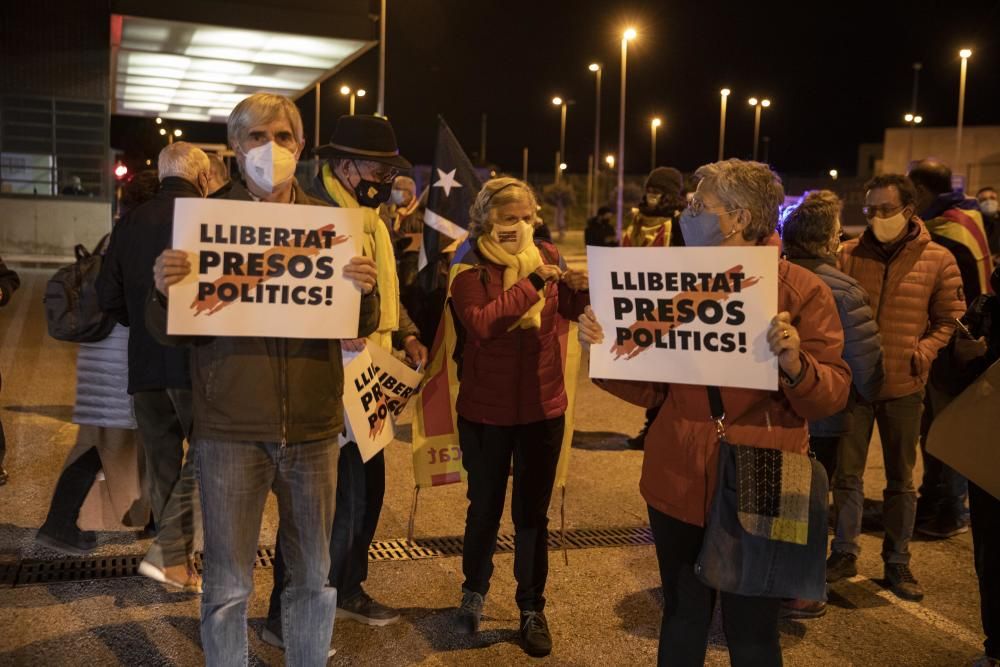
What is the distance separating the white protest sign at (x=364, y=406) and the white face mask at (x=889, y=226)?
2871mm

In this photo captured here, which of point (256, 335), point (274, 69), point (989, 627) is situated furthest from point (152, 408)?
point (274, 69)

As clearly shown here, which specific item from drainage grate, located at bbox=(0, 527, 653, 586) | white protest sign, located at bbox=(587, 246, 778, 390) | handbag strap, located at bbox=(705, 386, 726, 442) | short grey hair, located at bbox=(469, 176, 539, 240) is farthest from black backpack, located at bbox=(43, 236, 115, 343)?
handbag strap, located at bbox=(705, 386, 726, 442)

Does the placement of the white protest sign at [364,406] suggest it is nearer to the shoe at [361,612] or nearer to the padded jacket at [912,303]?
the shoe at [361,612]

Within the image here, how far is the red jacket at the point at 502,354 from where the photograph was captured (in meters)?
4.23

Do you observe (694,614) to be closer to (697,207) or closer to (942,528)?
(697,207)

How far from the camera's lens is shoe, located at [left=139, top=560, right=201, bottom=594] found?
4.66 meters

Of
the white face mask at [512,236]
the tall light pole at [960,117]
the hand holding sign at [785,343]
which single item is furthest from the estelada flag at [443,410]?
the tall light pole at [960,117]

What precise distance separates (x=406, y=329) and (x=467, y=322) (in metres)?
0.52

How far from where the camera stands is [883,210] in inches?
209

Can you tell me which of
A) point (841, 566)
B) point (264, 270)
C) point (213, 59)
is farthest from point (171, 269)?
point (213, 59)

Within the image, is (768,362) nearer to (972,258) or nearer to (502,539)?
(502,539)

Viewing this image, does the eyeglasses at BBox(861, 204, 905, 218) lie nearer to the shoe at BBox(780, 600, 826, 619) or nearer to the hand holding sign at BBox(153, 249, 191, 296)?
the shoe at BBox(780, 600, 826, 619)

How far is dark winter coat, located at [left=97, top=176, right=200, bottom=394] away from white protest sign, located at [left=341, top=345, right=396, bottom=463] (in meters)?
0.92

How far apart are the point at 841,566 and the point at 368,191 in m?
3.26
